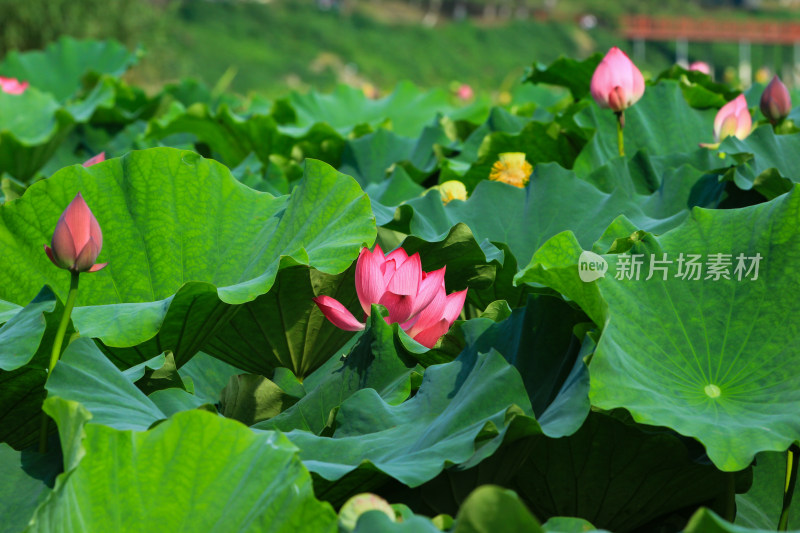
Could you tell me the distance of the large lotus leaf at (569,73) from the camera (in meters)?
2.19

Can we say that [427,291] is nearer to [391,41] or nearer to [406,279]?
[406,279]

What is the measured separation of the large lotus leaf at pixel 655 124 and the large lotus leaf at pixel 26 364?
47.4 inches

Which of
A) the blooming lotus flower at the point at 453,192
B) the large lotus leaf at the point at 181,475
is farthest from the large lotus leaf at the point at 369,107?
the large lotus leaf at the point at 181,475

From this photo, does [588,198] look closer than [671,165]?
Yes

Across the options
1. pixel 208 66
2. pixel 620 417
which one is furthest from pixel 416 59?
pixel 620 417

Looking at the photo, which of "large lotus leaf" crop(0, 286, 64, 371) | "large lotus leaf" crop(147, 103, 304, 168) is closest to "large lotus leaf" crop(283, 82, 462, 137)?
"large lotus leaf" crop(147, 103, 304, 168)

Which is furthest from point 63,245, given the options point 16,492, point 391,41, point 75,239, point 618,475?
point 391,41

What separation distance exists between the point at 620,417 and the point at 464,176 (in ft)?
3.28

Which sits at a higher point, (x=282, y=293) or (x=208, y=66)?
(x=282, y=293)

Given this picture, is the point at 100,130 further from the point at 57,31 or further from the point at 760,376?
the point at 57,31

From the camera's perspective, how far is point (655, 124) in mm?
1865

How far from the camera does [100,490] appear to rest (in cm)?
74

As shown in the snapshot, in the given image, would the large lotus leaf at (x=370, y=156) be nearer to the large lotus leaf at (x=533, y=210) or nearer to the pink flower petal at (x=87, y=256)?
the large lotus leaf at (x=533, y=210)

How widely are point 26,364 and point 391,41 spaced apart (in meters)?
34.9
